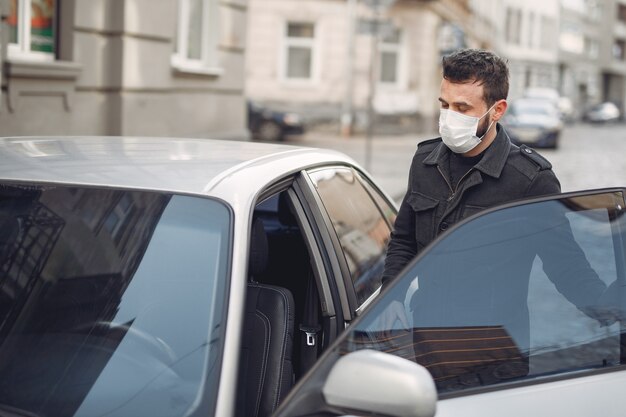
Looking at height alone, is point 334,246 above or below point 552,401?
above

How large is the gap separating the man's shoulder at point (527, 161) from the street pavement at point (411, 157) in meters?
10.9

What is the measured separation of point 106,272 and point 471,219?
0.97 metres

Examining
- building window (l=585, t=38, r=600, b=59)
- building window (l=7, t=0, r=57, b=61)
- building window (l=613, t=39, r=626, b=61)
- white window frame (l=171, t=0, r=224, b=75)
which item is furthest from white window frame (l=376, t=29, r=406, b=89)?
building window (l=613, t=39, r=626, b=61)

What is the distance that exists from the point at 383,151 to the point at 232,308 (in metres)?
23.1

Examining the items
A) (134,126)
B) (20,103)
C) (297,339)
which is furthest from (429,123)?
(297,339)

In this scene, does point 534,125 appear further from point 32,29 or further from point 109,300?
point 109,300

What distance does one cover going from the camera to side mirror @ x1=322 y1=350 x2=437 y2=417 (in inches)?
75.5

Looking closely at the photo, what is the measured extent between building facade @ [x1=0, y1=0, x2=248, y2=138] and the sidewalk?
3152 mm

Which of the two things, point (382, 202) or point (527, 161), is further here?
point (382, 202)

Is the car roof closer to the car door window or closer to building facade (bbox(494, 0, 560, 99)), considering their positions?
the car door window

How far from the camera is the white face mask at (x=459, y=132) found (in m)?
3.19

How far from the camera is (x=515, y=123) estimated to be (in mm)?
28703

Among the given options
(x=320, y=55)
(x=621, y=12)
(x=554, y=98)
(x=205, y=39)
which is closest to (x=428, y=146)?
(x=205, y=39)

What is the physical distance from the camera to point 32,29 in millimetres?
10773
